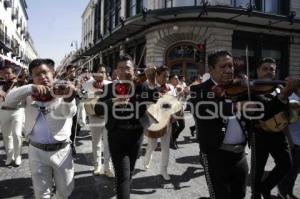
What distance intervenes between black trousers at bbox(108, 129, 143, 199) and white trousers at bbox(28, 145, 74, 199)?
52 centimetres

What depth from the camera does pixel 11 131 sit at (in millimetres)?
6625

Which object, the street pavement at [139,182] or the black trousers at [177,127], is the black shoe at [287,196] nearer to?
the street pavement at [139,182]

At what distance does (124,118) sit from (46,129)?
37.2 inches


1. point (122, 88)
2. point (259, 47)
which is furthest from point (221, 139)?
point (259, 47)

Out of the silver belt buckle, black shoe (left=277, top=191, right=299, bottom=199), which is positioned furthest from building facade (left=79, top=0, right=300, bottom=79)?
the silver belt buckle

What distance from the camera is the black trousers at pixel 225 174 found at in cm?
329

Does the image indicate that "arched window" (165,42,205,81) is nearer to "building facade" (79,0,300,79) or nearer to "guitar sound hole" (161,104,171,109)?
"building facade" (79,0,300,79)

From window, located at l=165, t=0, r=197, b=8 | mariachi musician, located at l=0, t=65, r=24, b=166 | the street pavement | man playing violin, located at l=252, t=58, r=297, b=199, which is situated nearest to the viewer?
man playing violin, located at l=252, t=58, r=297, b=199

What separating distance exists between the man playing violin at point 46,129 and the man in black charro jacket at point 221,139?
1364 mm

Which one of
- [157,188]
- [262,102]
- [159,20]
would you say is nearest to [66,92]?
[262,102]

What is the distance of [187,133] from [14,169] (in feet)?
18.8

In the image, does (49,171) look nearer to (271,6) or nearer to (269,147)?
(269,147)

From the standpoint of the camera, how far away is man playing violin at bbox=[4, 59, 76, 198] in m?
3.47

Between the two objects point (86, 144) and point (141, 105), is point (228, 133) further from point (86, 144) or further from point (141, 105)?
point (86, 144)
